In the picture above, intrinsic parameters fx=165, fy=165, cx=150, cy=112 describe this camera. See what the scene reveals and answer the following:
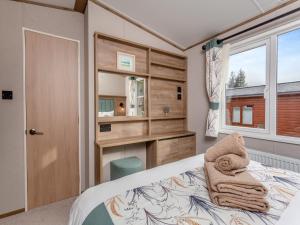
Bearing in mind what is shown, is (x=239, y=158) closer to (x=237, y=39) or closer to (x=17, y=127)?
(x=237, y=39)

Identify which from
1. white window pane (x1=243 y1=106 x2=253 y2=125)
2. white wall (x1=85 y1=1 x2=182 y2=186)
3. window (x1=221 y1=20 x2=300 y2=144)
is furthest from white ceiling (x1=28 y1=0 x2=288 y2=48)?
white window pane (x1=243 y1=106 x2=253 y2=125)

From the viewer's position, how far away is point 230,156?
3.66 ft

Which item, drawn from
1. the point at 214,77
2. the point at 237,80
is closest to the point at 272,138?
the point at 237,80

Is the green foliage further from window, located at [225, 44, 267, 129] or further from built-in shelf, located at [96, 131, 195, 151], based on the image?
built-in shelf, located at [96, 131, 195, 151]

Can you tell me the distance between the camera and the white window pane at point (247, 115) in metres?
2.34

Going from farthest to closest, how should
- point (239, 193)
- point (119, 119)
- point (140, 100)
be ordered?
point (140, 100)
point (119, 119)
point (239, 193)

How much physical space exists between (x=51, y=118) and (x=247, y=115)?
2.70 m

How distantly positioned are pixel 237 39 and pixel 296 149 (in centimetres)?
158

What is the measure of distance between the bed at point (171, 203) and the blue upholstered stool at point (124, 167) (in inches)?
32.9

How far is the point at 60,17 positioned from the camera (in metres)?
2.20

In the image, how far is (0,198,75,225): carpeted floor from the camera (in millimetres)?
1804

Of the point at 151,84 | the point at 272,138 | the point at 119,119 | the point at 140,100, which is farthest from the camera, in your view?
the point at 151,84

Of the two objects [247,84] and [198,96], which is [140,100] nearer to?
[198,96]

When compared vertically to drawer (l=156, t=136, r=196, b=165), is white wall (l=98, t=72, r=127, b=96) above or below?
above
